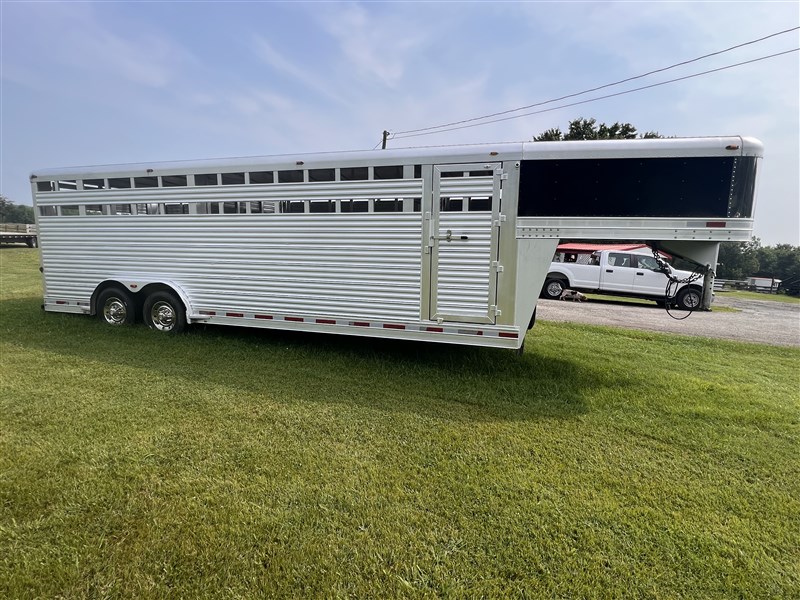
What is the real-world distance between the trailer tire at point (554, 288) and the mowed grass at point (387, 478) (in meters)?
8.47

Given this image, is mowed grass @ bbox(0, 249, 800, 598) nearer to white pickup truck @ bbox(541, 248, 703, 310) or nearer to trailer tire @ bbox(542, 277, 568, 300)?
trailer tire @ bbox(542, 277, 568, 300)

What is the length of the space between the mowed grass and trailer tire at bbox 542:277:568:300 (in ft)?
27.8

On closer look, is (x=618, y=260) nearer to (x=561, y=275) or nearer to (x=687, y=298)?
(x=561, y=275)

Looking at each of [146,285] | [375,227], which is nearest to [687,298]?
[375,227]

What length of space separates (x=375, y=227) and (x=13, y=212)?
105203 millimetres

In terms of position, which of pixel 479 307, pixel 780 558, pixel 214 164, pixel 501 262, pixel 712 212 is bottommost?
pixel 780 558

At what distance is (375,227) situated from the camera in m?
5.03

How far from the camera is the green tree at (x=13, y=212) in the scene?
75.9 metres

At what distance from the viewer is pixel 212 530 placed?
2.42 metres

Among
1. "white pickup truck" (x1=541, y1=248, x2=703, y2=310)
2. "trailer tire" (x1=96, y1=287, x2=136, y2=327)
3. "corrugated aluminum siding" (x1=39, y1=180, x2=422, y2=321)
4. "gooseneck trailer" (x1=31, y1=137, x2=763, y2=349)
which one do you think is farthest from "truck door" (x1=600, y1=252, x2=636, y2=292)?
"trailer tire" (x1=96, y1=287, x2=136, y2=327)

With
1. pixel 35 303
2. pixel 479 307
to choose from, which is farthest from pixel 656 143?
pixel 35 303

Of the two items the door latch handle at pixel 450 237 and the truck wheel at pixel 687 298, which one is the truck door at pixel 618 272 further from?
the door latch handle at pixel 450 237

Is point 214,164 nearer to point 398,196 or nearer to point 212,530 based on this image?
point 398,196

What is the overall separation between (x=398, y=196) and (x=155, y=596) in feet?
13.3
